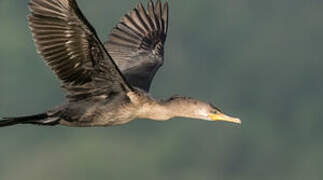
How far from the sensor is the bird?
1482 cm

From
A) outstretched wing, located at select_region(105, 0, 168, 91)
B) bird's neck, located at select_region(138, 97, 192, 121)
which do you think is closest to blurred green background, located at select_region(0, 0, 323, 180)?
outstretched wing, located at select_region(105, 0, 168, 91)

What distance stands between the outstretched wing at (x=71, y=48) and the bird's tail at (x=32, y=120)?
548 millimetres

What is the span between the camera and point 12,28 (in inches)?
5079

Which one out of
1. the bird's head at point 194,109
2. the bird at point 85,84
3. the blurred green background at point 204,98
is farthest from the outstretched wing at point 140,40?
the blurred green background at point 204,98

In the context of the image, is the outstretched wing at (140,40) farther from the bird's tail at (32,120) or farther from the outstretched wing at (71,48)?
the bird's tail at (32,120)

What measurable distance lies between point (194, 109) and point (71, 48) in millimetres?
2134

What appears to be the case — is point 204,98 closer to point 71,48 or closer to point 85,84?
point 85,84

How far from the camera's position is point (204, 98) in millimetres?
119250

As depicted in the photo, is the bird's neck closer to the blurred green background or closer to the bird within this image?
the bird

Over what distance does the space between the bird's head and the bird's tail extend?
1.82 meters

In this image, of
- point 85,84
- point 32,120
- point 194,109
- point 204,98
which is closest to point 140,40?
point 85,84

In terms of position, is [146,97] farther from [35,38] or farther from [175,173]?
[175,173]

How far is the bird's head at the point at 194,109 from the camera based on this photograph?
15.9 metres

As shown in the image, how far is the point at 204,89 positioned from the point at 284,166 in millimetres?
20911
